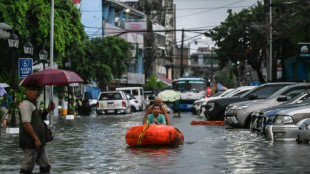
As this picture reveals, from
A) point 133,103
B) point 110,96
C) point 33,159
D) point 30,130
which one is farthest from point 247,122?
point 133,103

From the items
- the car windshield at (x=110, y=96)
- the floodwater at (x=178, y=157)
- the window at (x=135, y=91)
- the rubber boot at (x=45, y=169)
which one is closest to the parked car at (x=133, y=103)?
the window at (x=135, y=91)

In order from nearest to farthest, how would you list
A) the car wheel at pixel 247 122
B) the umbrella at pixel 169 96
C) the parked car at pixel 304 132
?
the parked car at pixel 304 132, the car wheel at pixel 247 122, the umbrella at pixel 169 96

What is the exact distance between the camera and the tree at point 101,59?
62.7 m

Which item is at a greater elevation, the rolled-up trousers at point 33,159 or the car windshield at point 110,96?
the car windshield at point 110,96

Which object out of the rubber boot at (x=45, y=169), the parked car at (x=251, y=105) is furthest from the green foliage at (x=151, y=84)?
the rubber boot at (x=45, y=169)

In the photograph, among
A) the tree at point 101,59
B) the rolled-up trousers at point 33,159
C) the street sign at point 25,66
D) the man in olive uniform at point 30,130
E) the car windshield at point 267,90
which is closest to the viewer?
the man in olive uniform at point 30,130

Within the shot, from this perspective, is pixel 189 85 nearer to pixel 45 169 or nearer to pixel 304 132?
pixel 304 132

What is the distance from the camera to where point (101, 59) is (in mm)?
66812

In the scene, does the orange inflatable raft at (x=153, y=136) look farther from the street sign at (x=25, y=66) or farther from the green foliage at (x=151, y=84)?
the green foliage at (x=151, y=84)

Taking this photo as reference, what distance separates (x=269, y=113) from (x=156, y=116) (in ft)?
12.1

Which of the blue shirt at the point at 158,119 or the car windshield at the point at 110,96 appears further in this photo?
the car windshield at the point at 110,96

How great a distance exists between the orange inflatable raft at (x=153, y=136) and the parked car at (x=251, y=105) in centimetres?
724

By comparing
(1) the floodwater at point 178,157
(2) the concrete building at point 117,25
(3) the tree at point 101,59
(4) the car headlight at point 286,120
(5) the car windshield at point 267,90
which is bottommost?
(1) the floodwater at point 178,157

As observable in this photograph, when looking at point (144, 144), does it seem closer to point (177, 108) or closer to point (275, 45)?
point (177, 108)
